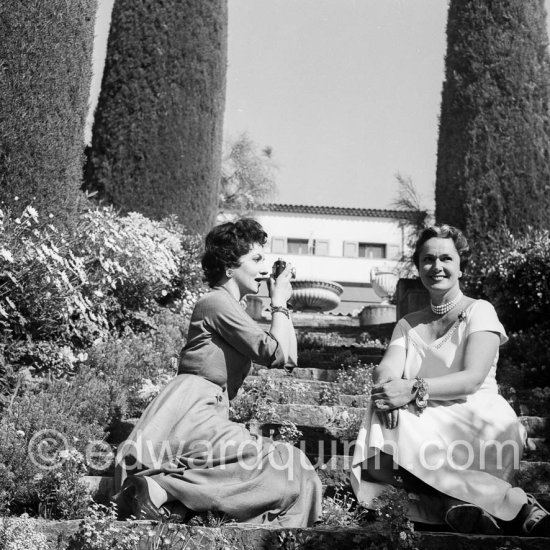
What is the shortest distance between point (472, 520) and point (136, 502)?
52.3 inches

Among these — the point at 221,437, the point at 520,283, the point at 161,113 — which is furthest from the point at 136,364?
the point at 161,113

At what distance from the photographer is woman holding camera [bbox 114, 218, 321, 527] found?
10.7 feet

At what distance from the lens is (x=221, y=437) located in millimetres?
3398

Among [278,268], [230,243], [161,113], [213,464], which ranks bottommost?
[213,464]

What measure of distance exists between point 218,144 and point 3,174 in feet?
17.7

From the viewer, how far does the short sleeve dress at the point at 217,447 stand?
10.7 ft

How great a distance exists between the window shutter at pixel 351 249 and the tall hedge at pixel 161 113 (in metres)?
17.9

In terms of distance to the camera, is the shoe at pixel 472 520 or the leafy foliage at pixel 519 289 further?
the leafy foliage at pixel 519 289

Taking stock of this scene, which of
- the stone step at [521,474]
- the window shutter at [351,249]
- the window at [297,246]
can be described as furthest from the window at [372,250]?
the stone step at [521,474]

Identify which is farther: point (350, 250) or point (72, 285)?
point (350, 250)

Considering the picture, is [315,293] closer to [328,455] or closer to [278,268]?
[328,455]

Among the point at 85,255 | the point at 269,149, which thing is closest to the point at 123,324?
the point at 85,255

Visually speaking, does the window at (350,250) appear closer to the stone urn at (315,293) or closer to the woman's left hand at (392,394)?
the stone urn at (315,293)

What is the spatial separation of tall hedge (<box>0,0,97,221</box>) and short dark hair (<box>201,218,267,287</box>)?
9.86 feet
